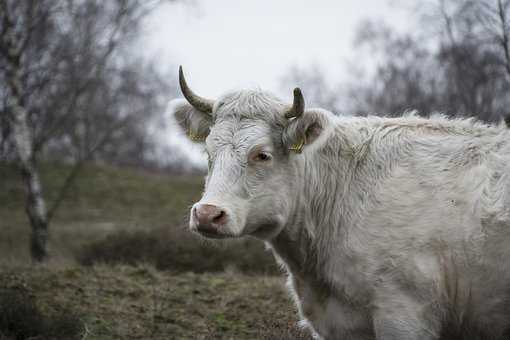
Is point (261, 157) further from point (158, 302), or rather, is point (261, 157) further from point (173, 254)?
point (173, 254)

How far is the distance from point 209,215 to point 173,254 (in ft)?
23.8

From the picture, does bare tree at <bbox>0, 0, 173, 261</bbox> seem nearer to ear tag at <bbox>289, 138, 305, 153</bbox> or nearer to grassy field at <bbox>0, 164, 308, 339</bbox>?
grassy field at <bbox>0, 164, 308, 339</bbox>

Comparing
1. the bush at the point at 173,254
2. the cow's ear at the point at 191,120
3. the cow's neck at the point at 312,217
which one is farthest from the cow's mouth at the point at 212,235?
the bush at the point at 173,254

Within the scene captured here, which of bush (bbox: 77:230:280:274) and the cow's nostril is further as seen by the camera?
bush (bbox: 77:230:280:274)

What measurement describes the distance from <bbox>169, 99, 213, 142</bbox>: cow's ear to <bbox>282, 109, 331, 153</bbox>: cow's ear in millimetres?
874

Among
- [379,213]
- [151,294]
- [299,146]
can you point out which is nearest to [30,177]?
[151,294]

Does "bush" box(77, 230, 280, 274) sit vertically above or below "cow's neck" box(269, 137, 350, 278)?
below

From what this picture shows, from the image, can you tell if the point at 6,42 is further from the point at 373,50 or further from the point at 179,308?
the point at 373,50

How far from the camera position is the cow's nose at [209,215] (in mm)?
4672

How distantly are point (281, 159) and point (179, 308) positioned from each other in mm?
3353

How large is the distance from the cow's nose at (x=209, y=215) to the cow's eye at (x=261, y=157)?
2.03 ft

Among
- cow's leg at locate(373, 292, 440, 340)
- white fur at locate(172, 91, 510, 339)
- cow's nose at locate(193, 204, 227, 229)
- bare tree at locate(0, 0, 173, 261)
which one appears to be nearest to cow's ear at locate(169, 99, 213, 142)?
white fur at locate(172, 91, 510, 339)

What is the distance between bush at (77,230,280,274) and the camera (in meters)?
11.6

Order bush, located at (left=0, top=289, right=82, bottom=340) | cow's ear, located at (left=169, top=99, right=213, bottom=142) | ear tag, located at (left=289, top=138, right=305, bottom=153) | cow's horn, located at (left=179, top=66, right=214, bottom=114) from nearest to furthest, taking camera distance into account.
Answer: ear tag, located at (left=289, top=138, right=305, bottom=153) → cow's horn, located at (left=179, top=66, right=214, bottom=114) → cow's ear, located at (left=169, top=99, right=213, bottom=142) → bush, located at (left=0, top=289, right=82, bottom=340)
